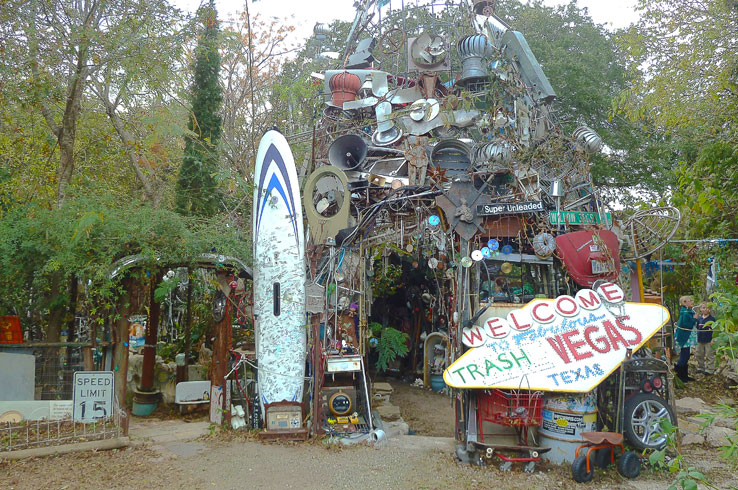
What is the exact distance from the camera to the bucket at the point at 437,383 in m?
12.0

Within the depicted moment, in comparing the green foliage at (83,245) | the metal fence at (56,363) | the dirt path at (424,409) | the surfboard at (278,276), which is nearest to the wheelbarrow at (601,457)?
the dirt path at (424,409)

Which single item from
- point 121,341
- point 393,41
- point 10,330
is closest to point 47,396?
point 10,330

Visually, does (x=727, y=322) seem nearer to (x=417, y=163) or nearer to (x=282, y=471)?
(x=282, y=471)

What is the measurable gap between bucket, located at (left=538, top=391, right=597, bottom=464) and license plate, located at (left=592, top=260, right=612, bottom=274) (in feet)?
5.22

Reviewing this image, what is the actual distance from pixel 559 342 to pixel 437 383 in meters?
5.25

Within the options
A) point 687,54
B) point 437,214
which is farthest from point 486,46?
point 437,214

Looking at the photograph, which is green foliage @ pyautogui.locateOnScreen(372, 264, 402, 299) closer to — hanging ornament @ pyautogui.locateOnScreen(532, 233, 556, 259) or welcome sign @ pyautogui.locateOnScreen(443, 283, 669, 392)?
hanging ornament @ pyautogui.locateOnScreen(532, 233, 556, 259)

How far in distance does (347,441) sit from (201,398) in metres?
2.97

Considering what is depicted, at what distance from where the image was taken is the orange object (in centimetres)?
796

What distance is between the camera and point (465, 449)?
7125mm

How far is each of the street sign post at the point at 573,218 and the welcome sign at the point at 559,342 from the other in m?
1.09

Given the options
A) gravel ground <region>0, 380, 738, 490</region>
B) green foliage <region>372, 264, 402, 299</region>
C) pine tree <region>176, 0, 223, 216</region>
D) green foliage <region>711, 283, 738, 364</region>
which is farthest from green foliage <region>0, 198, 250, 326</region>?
green foliage <region>711, 283, 738, 364</region>

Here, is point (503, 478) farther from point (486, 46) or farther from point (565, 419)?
point (486, 46)

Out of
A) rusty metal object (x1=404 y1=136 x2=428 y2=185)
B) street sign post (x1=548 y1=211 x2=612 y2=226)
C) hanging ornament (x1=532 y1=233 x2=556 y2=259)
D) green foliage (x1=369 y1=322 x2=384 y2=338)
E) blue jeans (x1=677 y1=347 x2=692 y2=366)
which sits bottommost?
blue jeans (x1=677 y1=347 x2=692 y2=366)
